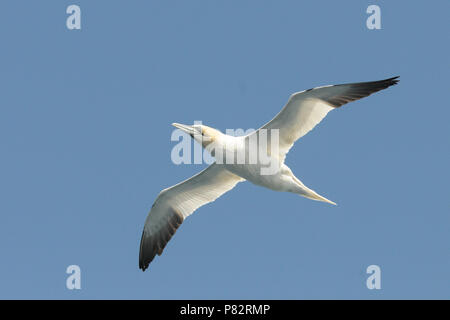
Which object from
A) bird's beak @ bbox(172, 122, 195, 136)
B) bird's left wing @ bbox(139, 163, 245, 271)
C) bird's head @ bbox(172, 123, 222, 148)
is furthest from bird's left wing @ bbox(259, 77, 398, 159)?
bird's left wing @ bbox(139, 163, 245, 271)

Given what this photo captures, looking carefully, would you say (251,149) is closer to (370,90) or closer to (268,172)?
(268,172)

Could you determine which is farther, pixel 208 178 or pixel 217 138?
pixel 208 178

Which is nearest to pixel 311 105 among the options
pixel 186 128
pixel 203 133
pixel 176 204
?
pixel 203 133

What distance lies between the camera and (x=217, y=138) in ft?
54.4

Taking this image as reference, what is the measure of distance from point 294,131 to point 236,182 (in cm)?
252

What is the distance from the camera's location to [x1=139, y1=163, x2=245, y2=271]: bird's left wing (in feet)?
59.5

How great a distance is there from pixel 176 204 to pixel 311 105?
179 inches

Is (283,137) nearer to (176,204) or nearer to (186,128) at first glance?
(186,128)

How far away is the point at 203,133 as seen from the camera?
54.8 feet

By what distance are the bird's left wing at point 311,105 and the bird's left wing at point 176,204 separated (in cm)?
212

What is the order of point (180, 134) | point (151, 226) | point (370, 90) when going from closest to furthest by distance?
point (370, 90) → point (180, 134) → point (151, 226)

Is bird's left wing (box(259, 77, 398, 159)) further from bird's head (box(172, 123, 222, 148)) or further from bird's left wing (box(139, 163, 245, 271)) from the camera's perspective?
bird's left wing (box(139, 163, 245, 271))

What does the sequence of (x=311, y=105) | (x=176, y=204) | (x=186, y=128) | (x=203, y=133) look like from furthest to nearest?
(x=176, y=204), (x=186, y=128), (x=203, y=133), (x=311, y=105)
